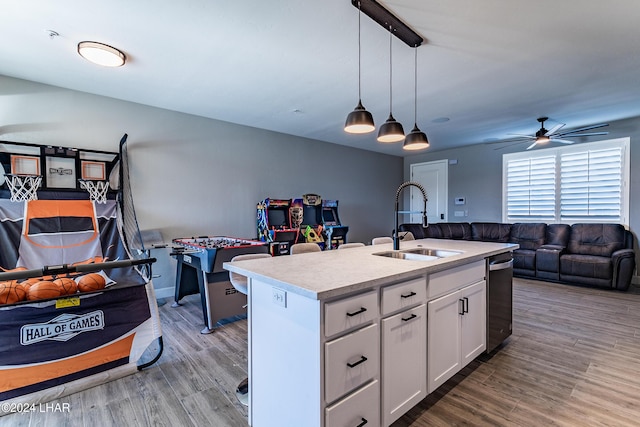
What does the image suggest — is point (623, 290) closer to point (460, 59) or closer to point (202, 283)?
point (460, 59)

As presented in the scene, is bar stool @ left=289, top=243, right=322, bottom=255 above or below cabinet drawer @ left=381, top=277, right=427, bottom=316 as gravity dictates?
above

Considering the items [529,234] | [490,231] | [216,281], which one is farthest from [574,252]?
[216,281]

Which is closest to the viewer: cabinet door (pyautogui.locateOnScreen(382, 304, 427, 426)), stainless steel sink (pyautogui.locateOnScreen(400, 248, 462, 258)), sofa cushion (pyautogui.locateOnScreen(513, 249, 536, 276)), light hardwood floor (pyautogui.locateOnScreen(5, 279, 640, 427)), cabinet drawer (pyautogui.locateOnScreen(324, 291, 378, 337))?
cabinet drawer (pyautogui.locateOnScreen(324, 291, 378, 337))

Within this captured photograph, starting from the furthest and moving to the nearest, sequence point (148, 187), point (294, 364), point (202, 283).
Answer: point (148, 187) < point (202, 283) < point (294, 364)

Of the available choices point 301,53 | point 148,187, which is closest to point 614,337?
point 301,53

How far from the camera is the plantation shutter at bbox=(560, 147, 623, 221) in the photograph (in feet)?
16.3

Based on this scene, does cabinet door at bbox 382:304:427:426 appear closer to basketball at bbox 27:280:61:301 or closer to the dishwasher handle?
the dishwasher handle

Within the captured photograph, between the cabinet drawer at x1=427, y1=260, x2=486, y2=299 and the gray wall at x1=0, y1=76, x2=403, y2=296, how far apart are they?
3.75m

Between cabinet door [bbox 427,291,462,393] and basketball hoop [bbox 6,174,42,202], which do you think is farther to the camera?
basketball hoop [bbox 6,174,42,202]

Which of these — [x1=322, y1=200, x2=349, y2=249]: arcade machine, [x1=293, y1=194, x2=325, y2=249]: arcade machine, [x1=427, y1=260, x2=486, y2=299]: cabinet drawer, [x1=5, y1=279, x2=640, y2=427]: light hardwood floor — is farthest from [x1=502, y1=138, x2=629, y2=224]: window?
[x1=427, y1=260, x2=486, y2=299]: cabinet drawer

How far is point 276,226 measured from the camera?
4957mm

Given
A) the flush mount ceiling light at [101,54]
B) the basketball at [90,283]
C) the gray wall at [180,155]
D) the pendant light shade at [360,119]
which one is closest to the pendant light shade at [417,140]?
the pendant light shade at [360,119]

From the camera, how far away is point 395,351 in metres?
1.60

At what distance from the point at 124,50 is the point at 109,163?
1.74 m
